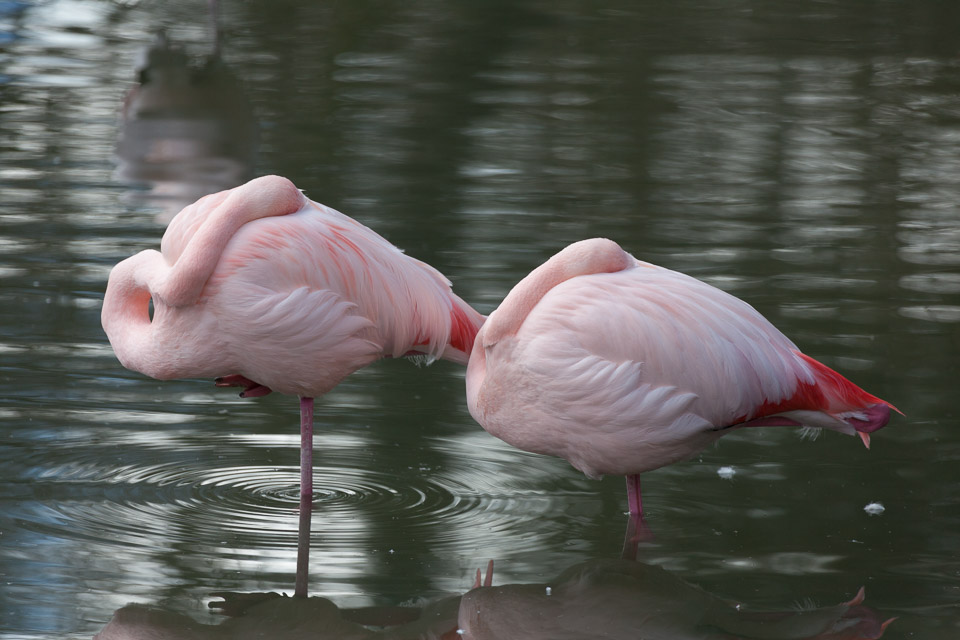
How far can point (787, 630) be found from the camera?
3.37m

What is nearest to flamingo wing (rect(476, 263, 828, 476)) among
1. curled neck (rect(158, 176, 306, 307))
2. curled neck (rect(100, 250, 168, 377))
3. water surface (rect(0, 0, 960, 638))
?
water surface (rect(0, 0, 960, 638))

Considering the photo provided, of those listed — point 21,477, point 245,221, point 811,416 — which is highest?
point 245,221

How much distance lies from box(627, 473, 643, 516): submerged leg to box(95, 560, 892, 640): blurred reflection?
42cm

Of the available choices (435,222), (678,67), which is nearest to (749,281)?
(435,222)

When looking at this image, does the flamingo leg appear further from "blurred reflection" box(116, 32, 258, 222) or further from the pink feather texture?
"blurred reflection" box(116, 32, 258, 222)

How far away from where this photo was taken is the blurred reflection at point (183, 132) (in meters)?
7.74

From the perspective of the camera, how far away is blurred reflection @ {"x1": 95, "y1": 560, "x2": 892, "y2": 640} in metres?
3.33

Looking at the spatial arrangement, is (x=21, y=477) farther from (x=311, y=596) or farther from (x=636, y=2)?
(x=636, y=2)

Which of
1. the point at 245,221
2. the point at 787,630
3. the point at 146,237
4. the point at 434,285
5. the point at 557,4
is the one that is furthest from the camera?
the point at 557,4

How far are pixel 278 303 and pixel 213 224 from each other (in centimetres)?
29

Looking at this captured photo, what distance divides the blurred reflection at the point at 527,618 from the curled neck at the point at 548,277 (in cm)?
70

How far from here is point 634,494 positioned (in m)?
4.04

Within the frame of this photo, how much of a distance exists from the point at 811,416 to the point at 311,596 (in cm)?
146

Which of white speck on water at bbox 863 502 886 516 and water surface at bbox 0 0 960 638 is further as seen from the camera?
white speck on water at bbox 863 502 886 516
